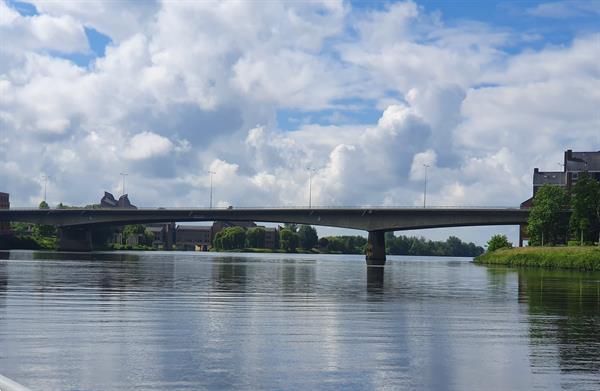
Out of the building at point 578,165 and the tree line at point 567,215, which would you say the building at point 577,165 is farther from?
the tree line at point 567,215

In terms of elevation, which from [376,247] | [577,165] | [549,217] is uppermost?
[577,165]

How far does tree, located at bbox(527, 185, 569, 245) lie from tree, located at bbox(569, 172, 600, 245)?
432 centimetres

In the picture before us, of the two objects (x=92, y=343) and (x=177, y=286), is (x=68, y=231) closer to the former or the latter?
(x=177, y=286)

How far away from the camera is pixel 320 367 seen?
2084 centimetres

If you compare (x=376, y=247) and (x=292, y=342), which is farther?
(x=376, y=247)

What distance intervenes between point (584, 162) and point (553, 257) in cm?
8461

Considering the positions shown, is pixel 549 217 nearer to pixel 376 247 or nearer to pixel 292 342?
pixel 376 247

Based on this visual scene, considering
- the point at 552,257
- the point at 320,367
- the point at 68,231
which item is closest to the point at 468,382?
the point at 320,367

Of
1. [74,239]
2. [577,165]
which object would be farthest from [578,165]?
[74,239]

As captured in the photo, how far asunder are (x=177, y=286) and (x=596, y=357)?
35.5 metres

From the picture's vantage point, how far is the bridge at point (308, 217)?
14088 centimetres

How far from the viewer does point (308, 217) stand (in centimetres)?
15250

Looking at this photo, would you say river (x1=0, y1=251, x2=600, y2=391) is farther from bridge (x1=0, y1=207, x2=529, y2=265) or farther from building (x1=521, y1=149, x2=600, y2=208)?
building (x1=521, y1=149, x2=600, y2=208)

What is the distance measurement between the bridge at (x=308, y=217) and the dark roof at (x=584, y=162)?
184 feet
